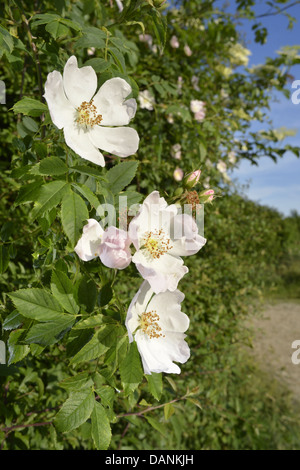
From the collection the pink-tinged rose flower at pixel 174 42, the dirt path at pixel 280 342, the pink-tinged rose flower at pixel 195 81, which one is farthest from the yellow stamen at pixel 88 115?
the dirt path at pixel 280 342

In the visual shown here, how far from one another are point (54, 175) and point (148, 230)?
185 millimetres

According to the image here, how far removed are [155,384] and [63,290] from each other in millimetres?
240

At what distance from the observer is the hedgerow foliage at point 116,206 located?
0.65 meters

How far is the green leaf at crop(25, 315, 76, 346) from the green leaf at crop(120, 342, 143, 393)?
11 centimetres

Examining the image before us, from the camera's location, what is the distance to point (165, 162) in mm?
2219

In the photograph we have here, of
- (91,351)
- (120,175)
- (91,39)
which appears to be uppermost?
(91,39)

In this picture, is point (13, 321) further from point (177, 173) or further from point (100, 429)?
point (177, 173)

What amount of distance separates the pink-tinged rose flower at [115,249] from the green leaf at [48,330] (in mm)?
138

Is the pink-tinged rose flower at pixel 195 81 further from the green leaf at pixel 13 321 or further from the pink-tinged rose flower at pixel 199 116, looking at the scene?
the green leaf at pixel 13 321

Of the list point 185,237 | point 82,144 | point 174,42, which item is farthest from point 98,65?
point 174,42

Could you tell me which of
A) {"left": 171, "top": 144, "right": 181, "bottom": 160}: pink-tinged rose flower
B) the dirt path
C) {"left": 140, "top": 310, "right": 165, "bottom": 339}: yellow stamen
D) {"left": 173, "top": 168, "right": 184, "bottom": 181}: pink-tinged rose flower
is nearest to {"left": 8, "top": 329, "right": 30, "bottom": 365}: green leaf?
{"left": 140, "top": 310, "right": 165, "bottom": 339}: yellow stamen

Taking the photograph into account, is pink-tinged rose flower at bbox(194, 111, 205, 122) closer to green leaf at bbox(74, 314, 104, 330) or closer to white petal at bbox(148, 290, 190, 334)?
white petal at bbox(148, 290, 190, 334)

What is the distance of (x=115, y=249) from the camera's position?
0.59 m

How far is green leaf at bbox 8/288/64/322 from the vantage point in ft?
2.02
